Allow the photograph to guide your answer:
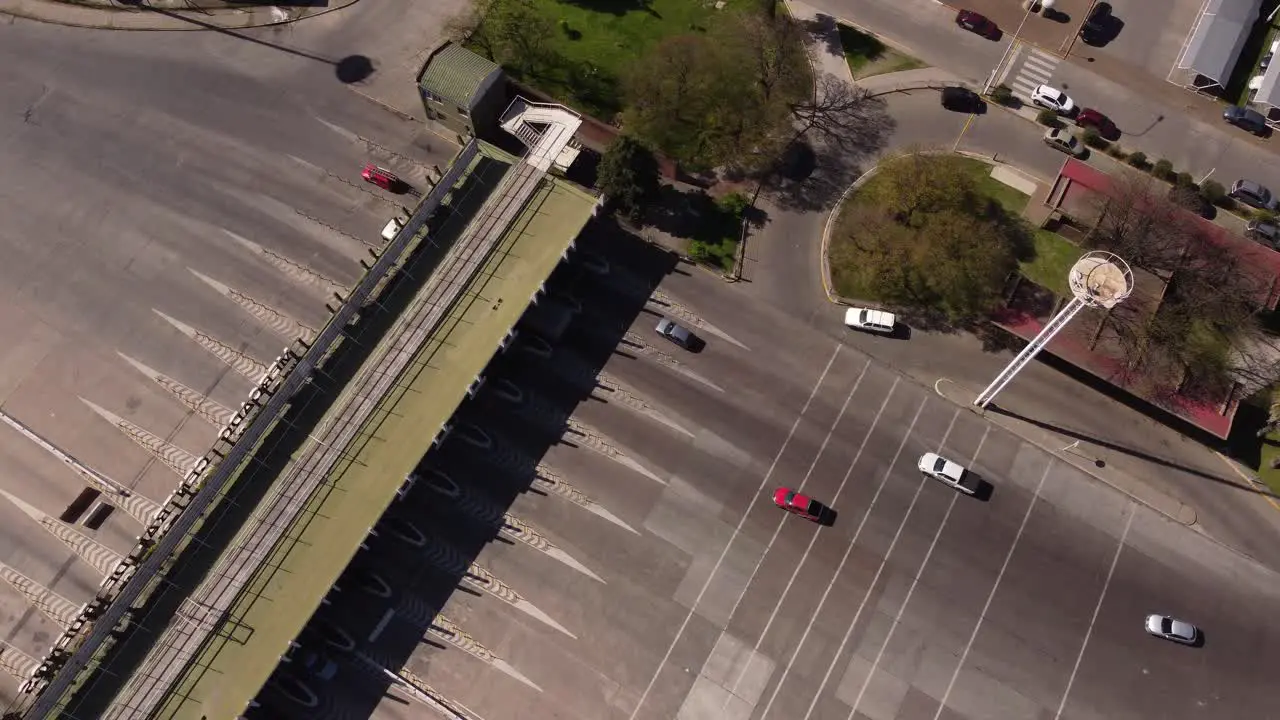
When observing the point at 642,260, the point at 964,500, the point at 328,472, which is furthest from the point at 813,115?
the point at 328,472

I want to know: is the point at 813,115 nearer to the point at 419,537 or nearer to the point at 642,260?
the point at 642,260

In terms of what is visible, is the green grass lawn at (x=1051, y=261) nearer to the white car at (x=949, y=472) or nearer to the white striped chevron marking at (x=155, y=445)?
the white car at (x=949, y=472)

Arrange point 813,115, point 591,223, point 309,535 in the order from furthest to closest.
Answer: point 813,115 < point 591,223 < point 309,535

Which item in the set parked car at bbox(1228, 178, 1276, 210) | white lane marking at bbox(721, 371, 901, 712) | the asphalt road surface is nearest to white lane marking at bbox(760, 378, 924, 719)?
white lane marking at bbox(721, 371, 901, 712)

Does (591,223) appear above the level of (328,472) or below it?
above

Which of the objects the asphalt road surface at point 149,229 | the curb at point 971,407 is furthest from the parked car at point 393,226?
the curb at point 971,407

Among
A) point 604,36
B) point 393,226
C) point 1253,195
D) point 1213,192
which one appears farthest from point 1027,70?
point 393,226
